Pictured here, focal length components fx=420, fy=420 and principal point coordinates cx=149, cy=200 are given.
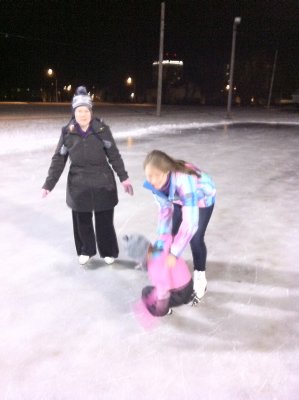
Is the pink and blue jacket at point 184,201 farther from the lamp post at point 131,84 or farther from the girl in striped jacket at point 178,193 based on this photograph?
the lamp post at point 131,84

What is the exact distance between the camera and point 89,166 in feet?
11.9

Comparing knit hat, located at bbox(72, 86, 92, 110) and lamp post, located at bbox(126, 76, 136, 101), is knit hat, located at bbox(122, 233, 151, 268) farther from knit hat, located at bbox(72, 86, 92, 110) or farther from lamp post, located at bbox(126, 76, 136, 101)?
lamp post, located at bbox(126, 76, 136, 101)

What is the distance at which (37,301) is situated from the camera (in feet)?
11.0

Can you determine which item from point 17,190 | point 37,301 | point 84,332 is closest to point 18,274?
point 37,301

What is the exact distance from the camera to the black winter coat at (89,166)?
353 centimetres

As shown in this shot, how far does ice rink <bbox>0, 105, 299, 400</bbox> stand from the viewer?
2445 millimetres

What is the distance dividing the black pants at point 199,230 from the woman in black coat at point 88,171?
0.75m

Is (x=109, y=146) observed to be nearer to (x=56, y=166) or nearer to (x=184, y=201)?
(x=56, y=166)

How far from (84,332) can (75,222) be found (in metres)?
1.26

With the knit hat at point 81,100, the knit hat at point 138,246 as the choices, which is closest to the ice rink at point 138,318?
the knit hat at point 138,246

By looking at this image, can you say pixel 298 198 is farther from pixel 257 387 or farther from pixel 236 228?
pixel 257 387

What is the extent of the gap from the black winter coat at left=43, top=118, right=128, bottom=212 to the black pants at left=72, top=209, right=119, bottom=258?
0.12 meters

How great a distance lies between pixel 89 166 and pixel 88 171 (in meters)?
0.04

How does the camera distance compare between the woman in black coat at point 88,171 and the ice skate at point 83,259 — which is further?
the ice skate at point 83,259
